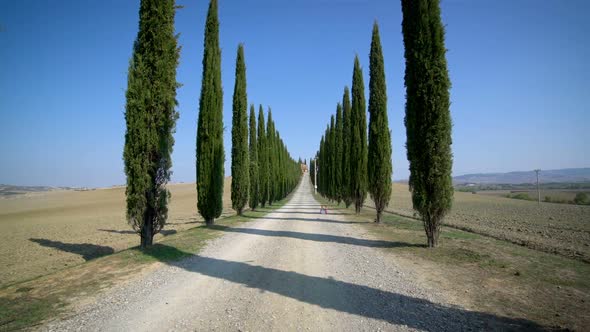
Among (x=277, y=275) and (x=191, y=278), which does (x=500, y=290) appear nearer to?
(x=277, y=275)

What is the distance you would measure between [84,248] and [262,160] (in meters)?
19.9

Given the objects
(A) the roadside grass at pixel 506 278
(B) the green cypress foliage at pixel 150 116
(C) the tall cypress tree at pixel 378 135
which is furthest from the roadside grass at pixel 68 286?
(C) the tall cypress tree at pixel 378 135

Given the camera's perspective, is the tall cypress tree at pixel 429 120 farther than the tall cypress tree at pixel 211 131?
No

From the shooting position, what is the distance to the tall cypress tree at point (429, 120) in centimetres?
902

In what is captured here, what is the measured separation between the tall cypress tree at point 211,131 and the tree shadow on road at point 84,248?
441 cm

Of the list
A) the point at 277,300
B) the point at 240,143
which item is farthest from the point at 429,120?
the point at 240,143

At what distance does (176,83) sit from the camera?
33.5 ft

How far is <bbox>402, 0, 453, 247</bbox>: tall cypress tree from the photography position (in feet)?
29.6

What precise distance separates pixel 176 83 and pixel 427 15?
8290mm

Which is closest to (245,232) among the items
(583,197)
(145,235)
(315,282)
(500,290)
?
(145,235)

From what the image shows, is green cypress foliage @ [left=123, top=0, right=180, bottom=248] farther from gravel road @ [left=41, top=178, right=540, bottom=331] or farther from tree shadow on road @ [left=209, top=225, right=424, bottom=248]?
tree shadow on road @ [left=209, top=225, right=424, bottom=248]

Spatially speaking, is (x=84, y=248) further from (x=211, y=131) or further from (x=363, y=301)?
(x=363, y=301)

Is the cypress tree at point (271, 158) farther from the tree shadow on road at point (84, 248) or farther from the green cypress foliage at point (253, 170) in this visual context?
the tree shadow on road at point (84, 248)

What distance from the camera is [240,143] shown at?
22703mm
